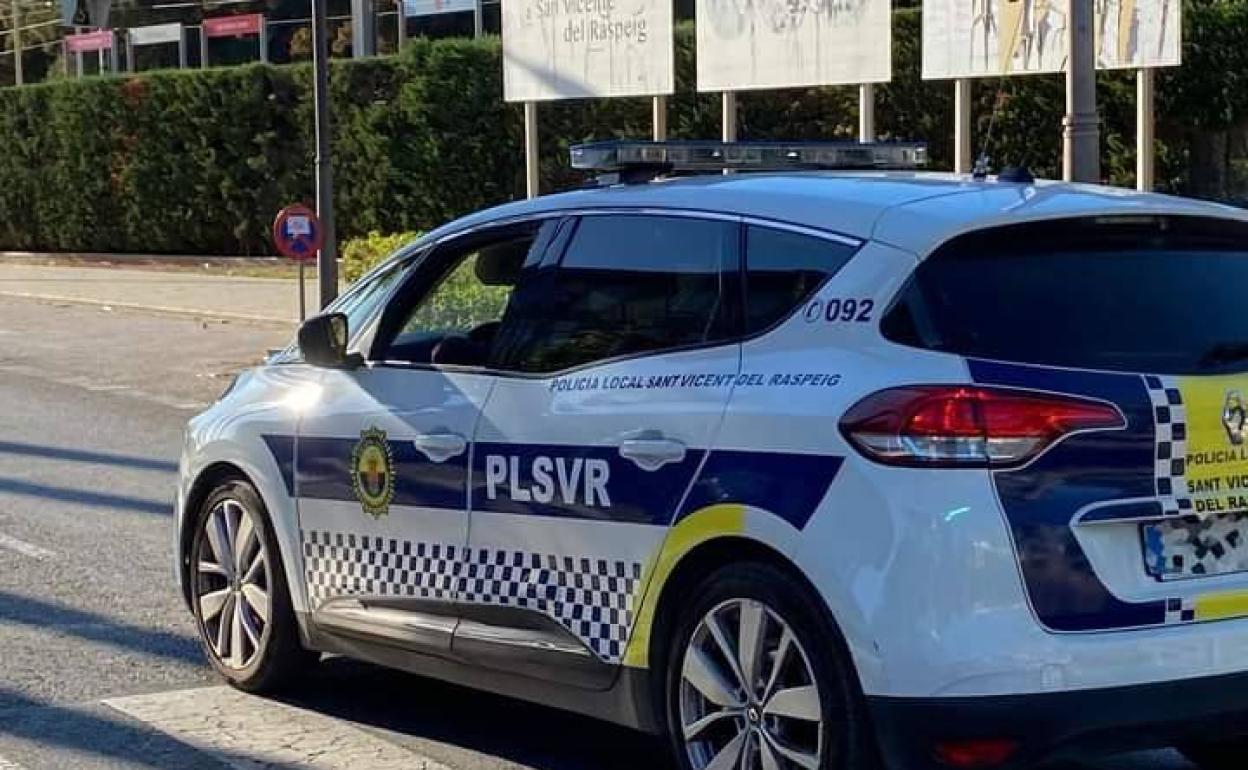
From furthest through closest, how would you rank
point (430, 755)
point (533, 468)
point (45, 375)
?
point (45, 375) → point (430, 755) → point (533, 468)

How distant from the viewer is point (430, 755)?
5773 mm

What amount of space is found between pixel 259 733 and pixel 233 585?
719mm

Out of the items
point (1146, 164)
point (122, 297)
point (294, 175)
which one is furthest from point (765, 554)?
point (294, 175)

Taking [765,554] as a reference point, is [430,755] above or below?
below

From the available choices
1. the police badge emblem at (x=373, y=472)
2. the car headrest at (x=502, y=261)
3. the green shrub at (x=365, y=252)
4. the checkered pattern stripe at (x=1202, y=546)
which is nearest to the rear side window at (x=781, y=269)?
the car headrest at (x=502, y=261)

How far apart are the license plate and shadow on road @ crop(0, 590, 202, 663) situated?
12.8 feet

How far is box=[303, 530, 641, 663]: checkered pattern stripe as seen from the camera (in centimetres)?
498

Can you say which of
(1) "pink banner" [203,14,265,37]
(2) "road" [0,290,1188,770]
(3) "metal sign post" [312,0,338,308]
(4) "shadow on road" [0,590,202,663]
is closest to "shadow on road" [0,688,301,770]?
(2) "road" [0,290,1188,770]

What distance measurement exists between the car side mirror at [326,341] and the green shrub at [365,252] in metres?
19.0

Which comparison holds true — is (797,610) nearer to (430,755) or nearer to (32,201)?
(430,755)

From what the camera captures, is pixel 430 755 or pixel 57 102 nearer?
pixel 430 755

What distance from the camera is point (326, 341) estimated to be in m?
6.05

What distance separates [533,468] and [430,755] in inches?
44.7

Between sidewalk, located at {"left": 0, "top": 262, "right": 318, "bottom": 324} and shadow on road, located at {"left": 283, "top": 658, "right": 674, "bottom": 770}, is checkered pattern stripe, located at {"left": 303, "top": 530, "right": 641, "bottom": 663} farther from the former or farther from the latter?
sidewalk, located at {"left": 0, "top": 262, "right": 318, "bottom": 324}
